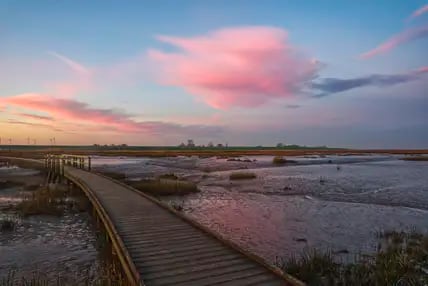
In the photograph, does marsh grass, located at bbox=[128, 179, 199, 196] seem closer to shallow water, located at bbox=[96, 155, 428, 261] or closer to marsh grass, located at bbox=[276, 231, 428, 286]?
shallow water, located at bbox=[96, 155, 428, 261]

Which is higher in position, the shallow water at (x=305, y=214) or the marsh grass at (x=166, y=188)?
the marsh grass at (x=166, y=188)

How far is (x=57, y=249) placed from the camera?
11.1m

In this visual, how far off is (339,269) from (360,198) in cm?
1492

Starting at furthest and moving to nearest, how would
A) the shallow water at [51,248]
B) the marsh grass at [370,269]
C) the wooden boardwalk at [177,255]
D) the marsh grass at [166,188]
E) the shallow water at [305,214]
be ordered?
the marsh grass at [166,188] < the shallow water at [305,214] < the shallow water at [51,248] < the marsh grass at [370,269] < the wooden boardwalk at [177,255]

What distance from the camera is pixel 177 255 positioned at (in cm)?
729

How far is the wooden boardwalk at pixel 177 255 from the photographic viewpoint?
6102 mm

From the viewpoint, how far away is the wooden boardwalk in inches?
240

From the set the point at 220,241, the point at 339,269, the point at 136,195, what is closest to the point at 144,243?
the point at 220,241

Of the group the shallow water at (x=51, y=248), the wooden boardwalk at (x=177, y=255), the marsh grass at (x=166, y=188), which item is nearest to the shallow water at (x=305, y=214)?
the marsh grass at (x=166, y=188)

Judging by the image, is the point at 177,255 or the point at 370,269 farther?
the point at 370,269

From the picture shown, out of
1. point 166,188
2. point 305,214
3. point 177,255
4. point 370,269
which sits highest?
point 177,255

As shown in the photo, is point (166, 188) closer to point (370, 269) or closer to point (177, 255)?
point (177, 255)

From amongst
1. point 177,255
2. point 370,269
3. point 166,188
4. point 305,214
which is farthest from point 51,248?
point 166,188

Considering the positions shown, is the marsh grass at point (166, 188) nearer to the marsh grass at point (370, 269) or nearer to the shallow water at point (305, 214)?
the shallow water at point (305, 214)
